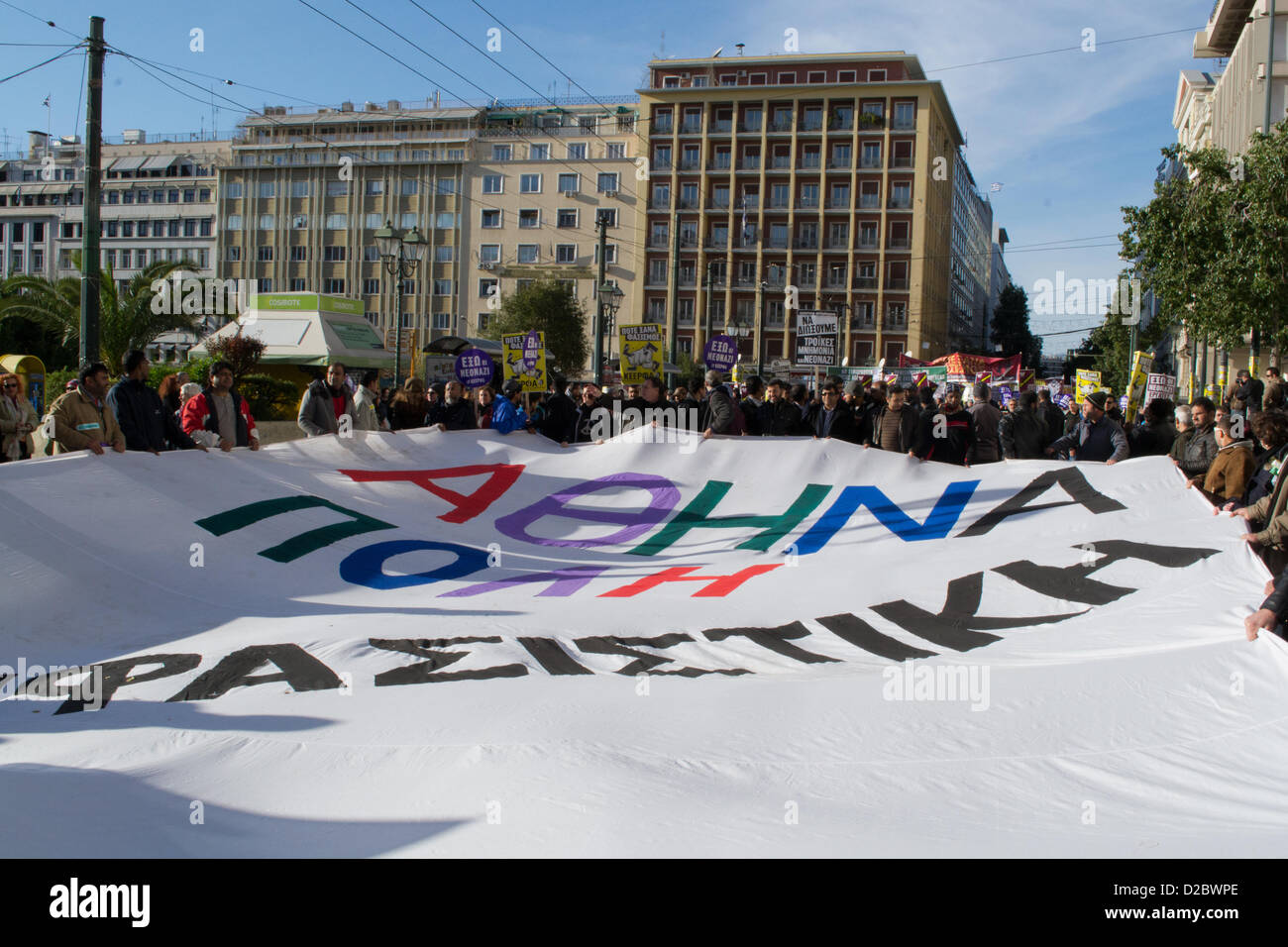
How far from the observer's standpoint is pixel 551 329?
188 feet

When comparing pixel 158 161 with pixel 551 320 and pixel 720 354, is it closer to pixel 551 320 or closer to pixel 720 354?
pixel 551 320

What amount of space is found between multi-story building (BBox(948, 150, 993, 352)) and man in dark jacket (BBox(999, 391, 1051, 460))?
70203 mm

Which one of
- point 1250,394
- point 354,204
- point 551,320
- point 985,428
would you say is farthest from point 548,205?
point 985,428

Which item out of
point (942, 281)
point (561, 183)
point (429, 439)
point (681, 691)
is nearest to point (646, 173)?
point (561, 183)

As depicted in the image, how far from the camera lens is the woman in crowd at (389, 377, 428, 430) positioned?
35.3 ft

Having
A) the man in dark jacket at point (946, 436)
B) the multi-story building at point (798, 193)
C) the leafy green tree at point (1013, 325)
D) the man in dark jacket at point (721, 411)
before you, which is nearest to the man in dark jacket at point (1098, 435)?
the man in dark jacket at point (946, 436)

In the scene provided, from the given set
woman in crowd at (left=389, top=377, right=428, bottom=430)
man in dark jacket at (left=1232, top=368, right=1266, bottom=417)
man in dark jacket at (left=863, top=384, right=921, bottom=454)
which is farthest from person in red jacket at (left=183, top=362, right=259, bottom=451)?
man in dark jacket at (left=1232, top=368, right=1266, bottom=417)

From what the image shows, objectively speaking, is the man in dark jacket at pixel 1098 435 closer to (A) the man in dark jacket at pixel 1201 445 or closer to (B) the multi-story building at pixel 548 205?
(A) the man in dark jacket at pixel 1201 445

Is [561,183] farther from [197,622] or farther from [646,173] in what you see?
[197,622]

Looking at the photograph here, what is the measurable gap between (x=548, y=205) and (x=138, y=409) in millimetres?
66133

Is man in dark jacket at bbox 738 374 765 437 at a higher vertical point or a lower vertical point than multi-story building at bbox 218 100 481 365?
lower

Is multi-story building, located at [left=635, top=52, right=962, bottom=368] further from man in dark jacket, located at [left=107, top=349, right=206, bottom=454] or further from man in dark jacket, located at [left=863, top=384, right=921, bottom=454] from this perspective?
man in dark jacket, located at [left=107, top=349, right=206, bottom=454]

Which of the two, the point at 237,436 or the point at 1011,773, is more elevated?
the point at 237,436
